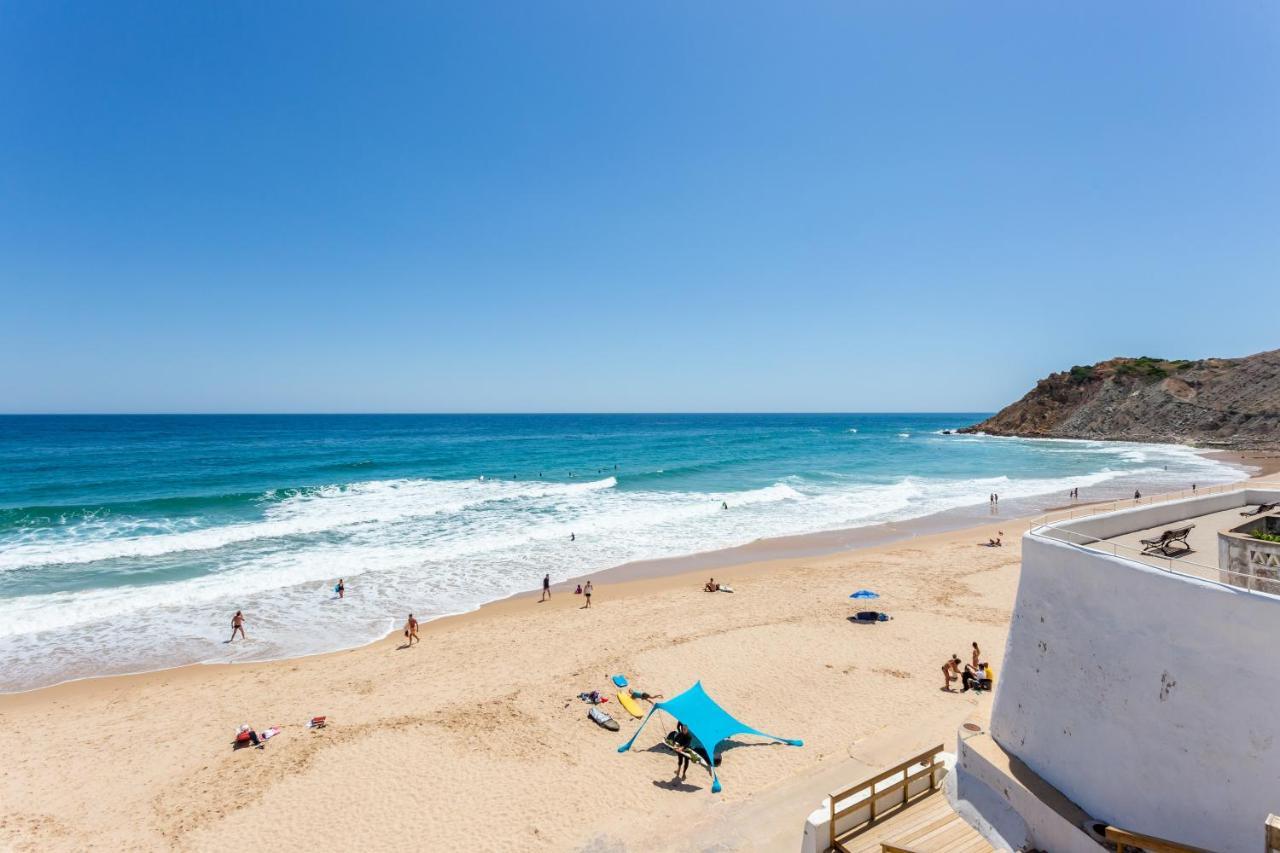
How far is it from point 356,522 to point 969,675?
1180 inches

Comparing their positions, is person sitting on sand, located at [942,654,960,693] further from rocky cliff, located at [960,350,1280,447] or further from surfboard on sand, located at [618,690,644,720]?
rocky cliff, located at [960,350,1280,447]

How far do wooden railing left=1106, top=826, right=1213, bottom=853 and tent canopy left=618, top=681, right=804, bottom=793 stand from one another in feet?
19.6

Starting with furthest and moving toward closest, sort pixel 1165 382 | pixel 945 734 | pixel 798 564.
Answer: pixel 1165 382, pixel 798 564, pixel 945 734

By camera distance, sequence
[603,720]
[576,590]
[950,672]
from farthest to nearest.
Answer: [576,590]
[950,672]
[603,720]

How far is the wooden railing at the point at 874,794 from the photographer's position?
264 inches

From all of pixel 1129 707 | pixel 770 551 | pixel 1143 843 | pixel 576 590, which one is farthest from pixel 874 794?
pixel 770 551

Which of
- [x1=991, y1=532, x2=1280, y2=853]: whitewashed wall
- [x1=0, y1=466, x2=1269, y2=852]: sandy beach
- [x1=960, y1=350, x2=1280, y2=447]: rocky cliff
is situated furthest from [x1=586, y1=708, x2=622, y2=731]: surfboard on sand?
[x1=960, y1=350, x2=1280, y2=447]: rocky cliff

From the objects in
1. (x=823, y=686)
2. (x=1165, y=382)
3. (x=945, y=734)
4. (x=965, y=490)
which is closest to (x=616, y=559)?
(x=823, y=686)

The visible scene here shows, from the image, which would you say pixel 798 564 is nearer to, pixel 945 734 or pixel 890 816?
pixel 945 734

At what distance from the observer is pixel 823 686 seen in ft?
45.6

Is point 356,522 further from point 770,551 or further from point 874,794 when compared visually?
point 874,794

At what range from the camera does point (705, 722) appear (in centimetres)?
1142

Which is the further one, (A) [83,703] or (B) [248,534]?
(B) [248,534]

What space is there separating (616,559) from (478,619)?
8.05 m
